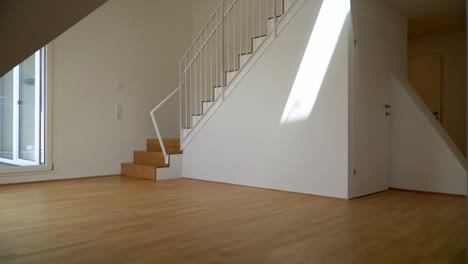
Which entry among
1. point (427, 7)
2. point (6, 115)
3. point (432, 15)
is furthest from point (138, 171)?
point (432, 15)

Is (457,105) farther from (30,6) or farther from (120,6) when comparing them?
(30,6)

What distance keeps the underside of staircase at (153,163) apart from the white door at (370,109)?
277cm

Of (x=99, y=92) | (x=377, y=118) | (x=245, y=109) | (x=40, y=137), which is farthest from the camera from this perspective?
(x=99, y=92)

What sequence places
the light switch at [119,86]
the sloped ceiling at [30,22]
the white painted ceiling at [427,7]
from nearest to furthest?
the sloped ceiling at [30,22]
the white painted ceiling at [427,7]
the light switch at [119,86]

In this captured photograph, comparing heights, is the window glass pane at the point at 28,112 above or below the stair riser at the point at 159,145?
above

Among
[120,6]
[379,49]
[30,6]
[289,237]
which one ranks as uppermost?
[120,6]

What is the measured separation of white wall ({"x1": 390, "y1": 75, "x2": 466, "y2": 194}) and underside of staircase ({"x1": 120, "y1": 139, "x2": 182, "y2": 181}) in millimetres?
3122

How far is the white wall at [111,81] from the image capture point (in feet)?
18.9

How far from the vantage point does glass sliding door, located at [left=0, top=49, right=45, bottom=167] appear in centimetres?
545

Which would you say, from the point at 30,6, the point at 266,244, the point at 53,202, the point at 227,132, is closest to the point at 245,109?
the point at 227,132

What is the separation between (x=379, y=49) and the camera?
4.85 meters

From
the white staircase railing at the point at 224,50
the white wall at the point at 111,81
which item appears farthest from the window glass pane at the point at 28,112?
the white staircase railing at the point at 224,50

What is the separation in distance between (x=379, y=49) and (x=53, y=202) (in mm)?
4120

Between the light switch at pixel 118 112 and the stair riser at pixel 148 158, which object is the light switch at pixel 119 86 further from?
the stair riser at pixel 148 158
